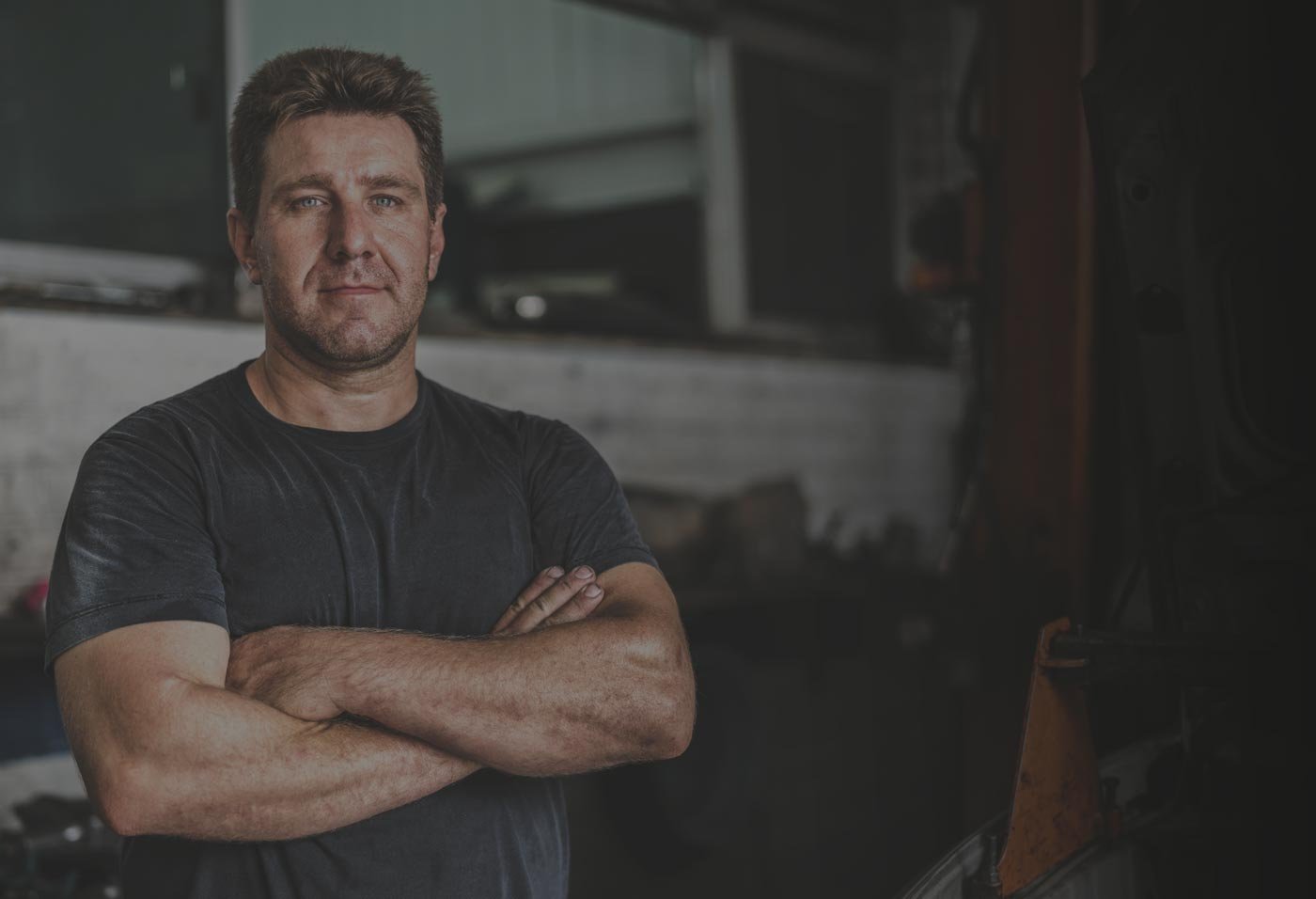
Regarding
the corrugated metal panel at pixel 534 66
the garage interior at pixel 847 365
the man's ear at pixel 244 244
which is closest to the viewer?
the man's ear at pixel 244 244

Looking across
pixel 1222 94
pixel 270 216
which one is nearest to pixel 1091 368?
pixel 1222 94

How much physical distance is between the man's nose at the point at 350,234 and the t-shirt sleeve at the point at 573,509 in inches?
14.6

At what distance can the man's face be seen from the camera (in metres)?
1.69

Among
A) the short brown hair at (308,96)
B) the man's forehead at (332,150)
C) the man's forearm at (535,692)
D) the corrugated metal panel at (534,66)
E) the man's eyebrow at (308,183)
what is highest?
the corrugated metal panel at (534,66)

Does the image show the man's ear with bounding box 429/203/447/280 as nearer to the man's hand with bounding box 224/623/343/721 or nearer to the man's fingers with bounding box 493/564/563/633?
the man's fingers with bounding box 493/564/563/633

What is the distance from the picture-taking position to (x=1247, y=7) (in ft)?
6.48

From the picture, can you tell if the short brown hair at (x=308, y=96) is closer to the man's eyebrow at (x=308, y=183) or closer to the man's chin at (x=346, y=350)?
the man's eyebrow at (x=308, y=183)

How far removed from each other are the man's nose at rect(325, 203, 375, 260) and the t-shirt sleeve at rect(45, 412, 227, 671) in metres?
0.32

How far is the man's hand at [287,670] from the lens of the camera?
1.51 meters

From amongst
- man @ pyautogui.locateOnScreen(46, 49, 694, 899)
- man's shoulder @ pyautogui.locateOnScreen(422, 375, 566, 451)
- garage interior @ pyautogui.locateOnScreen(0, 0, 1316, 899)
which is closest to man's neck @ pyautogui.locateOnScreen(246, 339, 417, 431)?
man @ pyautogui.locateOnScreen(46, 49, 694, 899)

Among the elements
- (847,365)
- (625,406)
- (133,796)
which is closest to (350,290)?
(133,796)

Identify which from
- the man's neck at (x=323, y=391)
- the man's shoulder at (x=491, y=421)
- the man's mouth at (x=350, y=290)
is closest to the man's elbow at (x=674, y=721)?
the man's shoulder at (x=491, y=421)

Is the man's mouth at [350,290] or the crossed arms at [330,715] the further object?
the man's mouth at [350,290]

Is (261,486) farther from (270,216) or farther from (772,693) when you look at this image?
(772,693)
